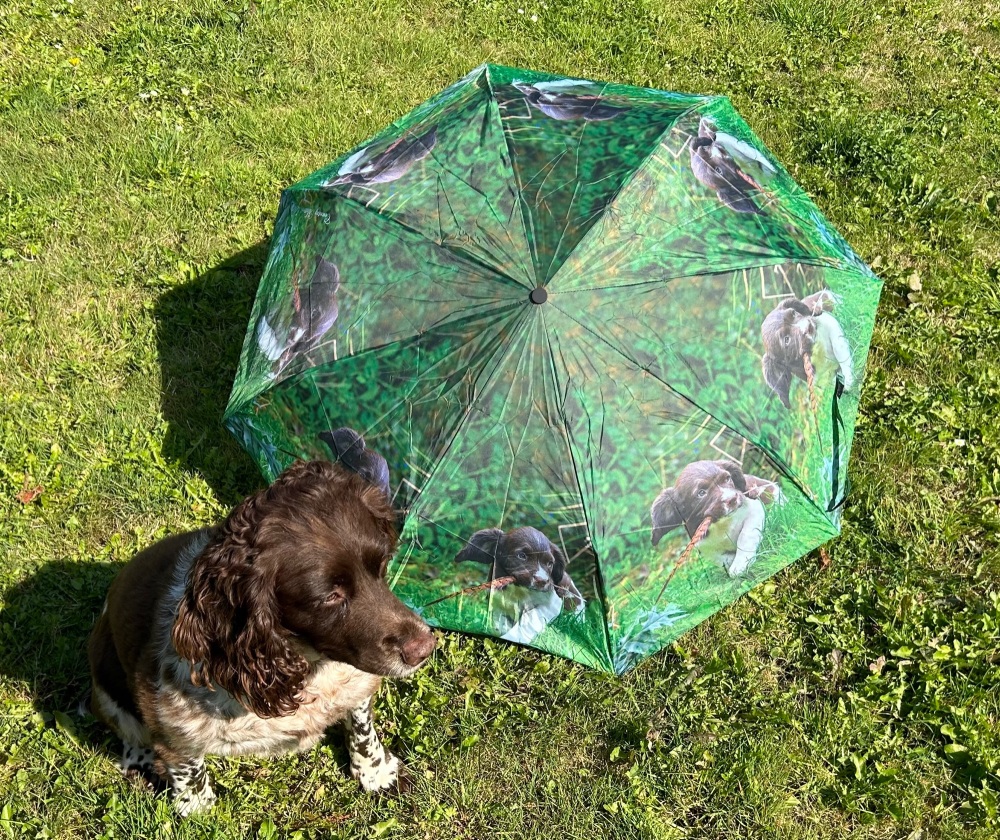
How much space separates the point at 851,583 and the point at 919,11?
19.0ft

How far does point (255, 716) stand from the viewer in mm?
3312

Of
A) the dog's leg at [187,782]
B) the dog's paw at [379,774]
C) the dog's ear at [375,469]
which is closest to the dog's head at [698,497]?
the dog's ear at [375,469]

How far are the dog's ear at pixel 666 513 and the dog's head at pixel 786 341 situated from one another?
65cm

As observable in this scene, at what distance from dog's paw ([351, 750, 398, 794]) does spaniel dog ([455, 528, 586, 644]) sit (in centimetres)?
81

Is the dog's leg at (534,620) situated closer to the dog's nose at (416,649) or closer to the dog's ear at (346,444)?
the dog's nose at (416,649)

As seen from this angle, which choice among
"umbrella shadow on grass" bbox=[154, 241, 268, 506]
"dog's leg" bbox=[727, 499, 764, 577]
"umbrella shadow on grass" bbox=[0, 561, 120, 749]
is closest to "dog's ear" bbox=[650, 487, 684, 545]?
"dog's leg" bbox=[727, 499, 764, 577]

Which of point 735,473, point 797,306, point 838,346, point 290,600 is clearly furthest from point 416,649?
point 838,346

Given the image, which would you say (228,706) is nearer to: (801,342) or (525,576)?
(525,576)

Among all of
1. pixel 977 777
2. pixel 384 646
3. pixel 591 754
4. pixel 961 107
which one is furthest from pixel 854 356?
pixel 961 107

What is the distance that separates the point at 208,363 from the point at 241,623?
3012mm

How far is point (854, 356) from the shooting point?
157 inches

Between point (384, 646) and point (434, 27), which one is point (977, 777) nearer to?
point (384, 646)

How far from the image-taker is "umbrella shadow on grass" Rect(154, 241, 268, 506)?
5008mm

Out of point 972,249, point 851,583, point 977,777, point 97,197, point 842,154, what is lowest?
point 977,777
